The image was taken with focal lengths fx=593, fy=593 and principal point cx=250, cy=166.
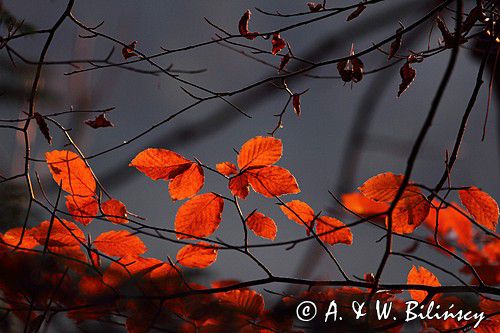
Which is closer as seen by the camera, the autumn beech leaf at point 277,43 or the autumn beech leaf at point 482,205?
the autumn beech leaf at point 482,205

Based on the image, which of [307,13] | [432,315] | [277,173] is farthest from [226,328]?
[307,13]

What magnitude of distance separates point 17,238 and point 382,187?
670 mm

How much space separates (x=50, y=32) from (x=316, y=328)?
68 cm

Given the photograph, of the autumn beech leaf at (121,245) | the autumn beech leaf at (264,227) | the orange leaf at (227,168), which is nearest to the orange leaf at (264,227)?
the autumn beech leaf at (264,227)

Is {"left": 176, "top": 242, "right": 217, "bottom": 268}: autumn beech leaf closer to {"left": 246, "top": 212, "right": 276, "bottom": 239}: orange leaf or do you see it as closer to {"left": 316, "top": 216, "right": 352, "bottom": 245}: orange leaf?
{"left": 246, "top": 212, "right": 276, "bottom": 239}: orange leaf

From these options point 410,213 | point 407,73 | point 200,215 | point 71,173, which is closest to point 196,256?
point 200,215

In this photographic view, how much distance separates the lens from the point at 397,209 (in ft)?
3.53

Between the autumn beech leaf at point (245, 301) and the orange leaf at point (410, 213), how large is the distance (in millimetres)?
288

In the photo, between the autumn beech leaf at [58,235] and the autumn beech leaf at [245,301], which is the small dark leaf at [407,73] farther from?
the autumn beech leaf at [58,235]

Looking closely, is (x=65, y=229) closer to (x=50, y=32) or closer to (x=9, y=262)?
(x=9, y=262)

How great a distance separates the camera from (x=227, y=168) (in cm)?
114

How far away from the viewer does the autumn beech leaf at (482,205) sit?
1084 mm

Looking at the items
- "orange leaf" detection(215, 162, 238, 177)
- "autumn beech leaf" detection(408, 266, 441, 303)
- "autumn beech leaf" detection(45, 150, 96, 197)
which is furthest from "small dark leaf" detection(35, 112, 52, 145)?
"autumn beech leaf" detection(408, 266, 441, 303)

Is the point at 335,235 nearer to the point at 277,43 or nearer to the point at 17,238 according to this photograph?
the point at 277,43
